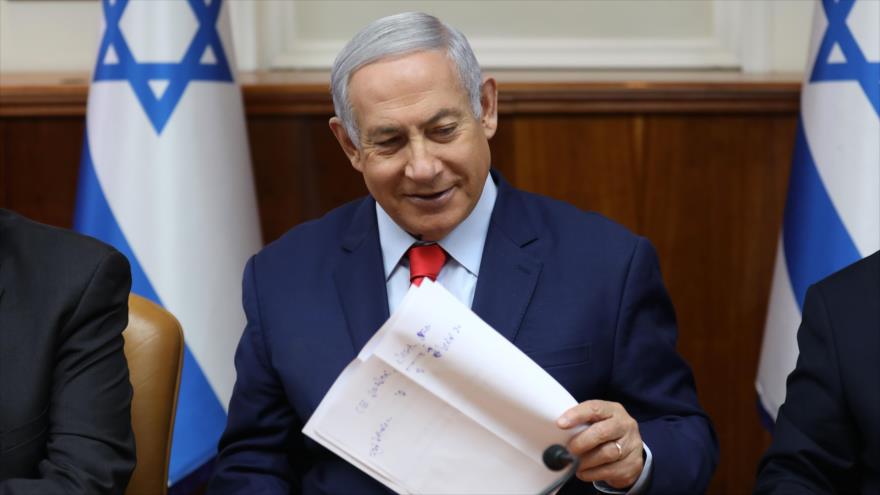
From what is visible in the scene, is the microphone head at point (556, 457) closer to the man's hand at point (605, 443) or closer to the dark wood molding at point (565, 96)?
the man's hand at point (605, 443)

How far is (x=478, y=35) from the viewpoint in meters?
3.93

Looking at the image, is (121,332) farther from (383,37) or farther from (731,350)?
(731,350)

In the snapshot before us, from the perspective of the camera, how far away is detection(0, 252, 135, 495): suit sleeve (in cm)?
190

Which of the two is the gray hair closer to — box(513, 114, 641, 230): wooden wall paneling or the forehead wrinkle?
the forehead wrinkle

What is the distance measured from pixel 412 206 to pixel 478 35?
193cm

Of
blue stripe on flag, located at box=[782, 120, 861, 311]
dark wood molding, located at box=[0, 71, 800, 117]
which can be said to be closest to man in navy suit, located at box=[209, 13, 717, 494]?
blue stripe on flag, located at box=[782, 120, 861, 311]

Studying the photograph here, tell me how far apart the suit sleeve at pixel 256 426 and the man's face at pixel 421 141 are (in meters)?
0.34

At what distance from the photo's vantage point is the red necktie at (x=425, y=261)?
2.13 metres

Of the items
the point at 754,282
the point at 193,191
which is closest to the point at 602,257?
the point at 193,191

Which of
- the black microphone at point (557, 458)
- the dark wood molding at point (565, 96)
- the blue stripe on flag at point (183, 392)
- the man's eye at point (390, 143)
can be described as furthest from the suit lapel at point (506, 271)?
the dark wood molding at point (565, 96)

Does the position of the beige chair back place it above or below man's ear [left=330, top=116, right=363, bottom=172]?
→ below

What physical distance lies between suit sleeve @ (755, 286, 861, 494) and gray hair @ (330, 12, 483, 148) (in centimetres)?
67

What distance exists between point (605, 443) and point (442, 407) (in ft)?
0.81

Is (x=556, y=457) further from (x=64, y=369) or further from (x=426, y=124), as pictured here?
(x=64, y=369)
